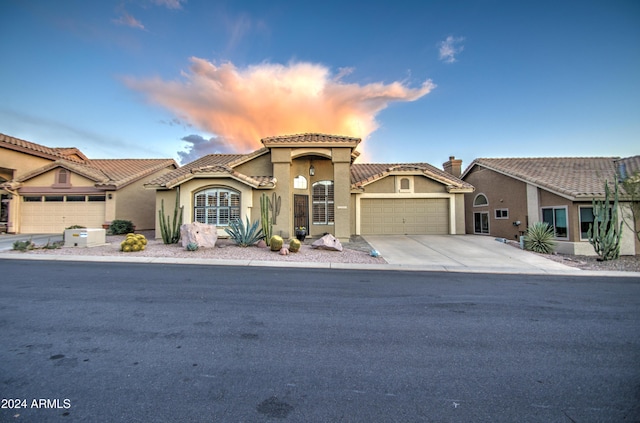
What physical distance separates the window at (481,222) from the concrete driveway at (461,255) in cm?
271

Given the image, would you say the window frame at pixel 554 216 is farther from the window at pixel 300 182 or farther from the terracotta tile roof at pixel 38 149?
the terracotta tile roof at pixel 38 149

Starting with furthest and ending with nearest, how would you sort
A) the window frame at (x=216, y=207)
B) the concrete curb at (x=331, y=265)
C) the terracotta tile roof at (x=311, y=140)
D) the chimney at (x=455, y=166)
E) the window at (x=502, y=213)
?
the chimney at (x=455, y=166)
the window at (x=502, y=213)
the window frame at (x=216, y=207)
the terracotta tile roof at (x=311, y=140)
the concrete curb at (x=331, y=265)

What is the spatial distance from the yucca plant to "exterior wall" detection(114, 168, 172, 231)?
837 inches

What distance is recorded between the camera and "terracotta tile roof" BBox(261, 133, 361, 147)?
1574cm

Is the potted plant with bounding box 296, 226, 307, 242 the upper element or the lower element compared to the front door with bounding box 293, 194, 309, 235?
lower

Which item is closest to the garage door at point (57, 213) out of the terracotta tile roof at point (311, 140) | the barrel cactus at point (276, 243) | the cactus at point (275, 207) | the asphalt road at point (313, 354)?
the cactus at point (275, 207)

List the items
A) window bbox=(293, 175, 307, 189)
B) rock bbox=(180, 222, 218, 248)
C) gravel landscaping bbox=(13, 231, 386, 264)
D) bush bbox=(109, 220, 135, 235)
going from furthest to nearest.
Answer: bush bbox=(109, 220, 135, 235), window bbox=(293, 175, 307, 189), rock bbox=(180, 222, 218, 248), gravel landscaping bbox=(13, 231, 386, 264)

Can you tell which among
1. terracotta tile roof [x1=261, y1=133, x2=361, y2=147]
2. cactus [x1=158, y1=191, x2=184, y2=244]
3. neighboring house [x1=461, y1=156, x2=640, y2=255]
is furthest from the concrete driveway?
cactus [x1=158, y1=191, x2=184, y2=244]

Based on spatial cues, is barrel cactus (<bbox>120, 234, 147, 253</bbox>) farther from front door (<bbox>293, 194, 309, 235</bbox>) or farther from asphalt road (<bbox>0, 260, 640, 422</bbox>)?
front door (<bbox>293, 194, 309, 235</bbox>)

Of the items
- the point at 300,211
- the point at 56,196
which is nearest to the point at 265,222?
the point at 300,211

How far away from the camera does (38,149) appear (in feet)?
70.2

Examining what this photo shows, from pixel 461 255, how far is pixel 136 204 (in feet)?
66.8

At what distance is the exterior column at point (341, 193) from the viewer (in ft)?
52.4

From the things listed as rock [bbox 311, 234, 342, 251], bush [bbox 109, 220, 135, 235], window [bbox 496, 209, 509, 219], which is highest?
window [bbox 496, 209, 509, 219]
